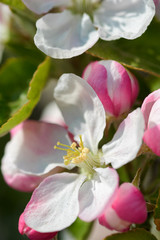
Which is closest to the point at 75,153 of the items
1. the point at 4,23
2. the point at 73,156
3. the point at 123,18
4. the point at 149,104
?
the point at 73,156

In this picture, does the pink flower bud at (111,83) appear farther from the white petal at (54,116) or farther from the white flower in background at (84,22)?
the white petal at (54,116)

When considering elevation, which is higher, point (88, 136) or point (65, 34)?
point (65, 34)

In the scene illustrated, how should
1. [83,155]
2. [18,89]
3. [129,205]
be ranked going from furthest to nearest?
[18,89]
[83,155]
[129,205]

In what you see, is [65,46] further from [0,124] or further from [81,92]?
[0,124]

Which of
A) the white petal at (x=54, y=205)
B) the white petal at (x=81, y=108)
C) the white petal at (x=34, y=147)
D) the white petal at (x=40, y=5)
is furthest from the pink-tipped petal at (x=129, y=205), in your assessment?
the white petal at (x=40, y=5)

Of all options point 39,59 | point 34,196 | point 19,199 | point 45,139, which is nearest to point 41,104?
point 19,199

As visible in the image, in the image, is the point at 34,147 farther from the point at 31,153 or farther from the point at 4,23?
the point at 4,23
